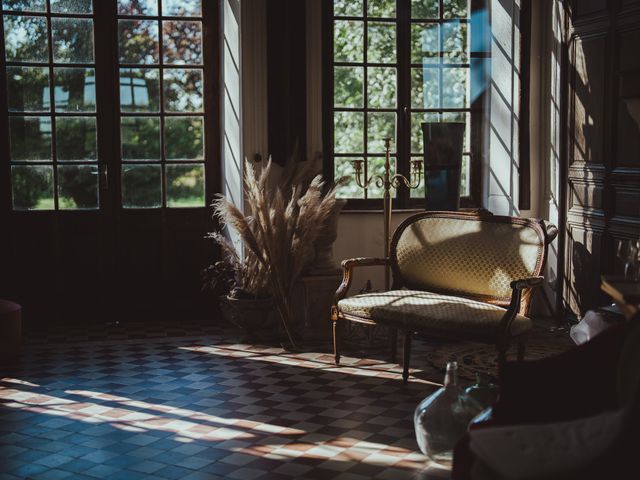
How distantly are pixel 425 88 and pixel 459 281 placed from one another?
7.39 feet

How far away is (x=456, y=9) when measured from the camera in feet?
23.0

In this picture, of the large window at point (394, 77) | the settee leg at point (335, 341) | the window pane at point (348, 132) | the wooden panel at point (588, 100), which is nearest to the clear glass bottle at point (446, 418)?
the settee leg at point (335, 341)

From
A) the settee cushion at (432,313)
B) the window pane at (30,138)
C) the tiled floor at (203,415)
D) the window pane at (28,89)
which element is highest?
the window pane at (28,89)

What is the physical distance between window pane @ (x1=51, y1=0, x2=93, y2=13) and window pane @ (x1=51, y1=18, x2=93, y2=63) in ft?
0.23

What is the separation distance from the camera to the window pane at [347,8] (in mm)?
6859

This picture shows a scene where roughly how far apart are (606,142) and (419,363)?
6.46 ft

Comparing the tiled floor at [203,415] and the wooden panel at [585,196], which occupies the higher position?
the wooden panel at [585,196]

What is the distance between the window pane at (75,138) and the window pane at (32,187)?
0.60 feet

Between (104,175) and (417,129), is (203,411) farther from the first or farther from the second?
(417,129)

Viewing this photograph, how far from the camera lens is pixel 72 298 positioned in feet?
22.6

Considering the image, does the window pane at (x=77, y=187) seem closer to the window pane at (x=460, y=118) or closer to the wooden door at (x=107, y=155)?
the wooden door at (x=107, y=155)

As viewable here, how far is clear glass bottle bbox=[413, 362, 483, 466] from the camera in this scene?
3.61 meters

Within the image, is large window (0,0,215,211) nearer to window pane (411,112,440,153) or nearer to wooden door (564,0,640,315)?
window pane (411,112,440,153)

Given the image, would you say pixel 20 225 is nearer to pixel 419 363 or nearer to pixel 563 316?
pixel 419 363
